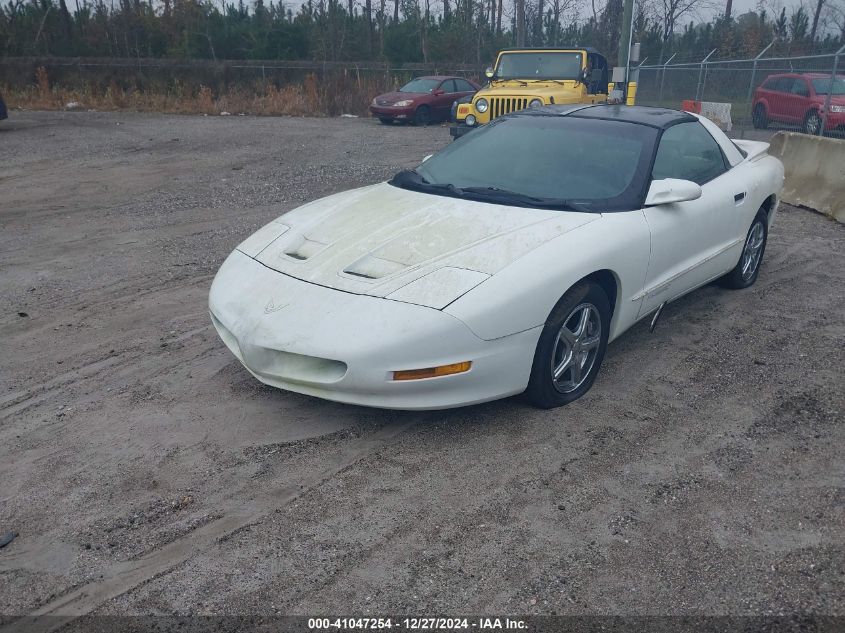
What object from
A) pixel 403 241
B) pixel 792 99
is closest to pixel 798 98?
pixel 792 99

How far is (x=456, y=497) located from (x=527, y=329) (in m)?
0.90

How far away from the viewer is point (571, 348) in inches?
153

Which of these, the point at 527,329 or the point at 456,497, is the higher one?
the point at 527,329

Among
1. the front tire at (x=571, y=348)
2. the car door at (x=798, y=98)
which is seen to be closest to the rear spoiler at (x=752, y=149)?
the front tire at (x=571, y=348)

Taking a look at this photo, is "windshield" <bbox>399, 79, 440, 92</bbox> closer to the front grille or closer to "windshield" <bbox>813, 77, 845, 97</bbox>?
the front grille

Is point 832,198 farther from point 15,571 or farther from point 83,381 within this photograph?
point 15,571

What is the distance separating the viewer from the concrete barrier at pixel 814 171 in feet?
28.3

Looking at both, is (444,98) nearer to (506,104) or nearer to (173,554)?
(506,104)

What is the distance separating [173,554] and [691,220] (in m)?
3.54

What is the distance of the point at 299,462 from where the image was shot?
3.39 metres

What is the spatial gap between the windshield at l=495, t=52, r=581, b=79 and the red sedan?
629cm

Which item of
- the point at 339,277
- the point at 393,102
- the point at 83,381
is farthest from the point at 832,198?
the point at 393,102

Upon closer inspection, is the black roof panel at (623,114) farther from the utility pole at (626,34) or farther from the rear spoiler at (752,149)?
the utility pole at (626,34)

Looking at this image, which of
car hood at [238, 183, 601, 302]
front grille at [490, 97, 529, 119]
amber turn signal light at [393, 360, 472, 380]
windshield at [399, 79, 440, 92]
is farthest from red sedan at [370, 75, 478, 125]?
amber turn signal light at [393, 360, 472, 380]
